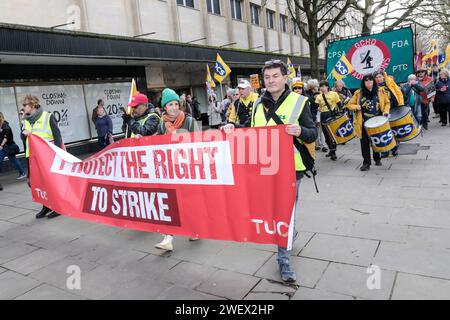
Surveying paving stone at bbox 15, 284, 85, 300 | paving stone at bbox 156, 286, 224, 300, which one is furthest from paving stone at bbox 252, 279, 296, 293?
paving stone at bbox 15, 284, 85, 300

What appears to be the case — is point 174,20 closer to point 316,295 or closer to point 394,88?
point 394,88

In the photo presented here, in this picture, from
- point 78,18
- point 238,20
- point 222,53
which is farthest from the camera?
point 238,20

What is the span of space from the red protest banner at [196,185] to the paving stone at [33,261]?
0.56 meters

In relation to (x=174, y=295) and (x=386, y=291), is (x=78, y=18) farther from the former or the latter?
(x=386, y=291)

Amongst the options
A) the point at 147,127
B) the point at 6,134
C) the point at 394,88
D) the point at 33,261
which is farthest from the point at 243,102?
the point at 6,134

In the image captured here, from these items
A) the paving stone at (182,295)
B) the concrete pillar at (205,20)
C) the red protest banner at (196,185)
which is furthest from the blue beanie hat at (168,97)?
the concrete pillar at (205,20)

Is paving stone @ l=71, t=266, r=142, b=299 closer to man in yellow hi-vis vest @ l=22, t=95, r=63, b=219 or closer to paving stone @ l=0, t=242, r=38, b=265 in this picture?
paving stone @ l=0, t=242, r=38, b=265

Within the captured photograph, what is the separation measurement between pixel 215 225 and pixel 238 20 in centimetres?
2332

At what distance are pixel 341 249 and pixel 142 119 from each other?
2672 millimetres

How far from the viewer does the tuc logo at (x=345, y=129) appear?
8.20 metres

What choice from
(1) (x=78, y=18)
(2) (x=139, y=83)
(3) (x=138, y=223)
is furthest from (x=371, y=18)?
(3) (x=138, y=223)

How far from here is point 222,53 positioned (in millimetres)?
17438

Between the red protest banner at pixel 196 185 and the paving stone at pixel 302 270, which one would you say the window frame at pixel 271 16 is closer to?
the red protest banner at pixel 196 185

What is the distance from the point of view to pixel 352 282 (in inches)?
128
